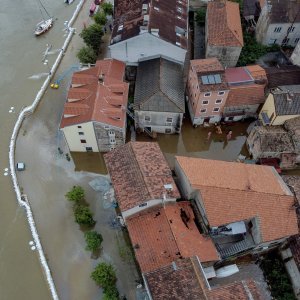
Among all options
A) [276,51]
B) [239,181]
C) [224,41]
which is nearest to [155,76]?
[224,41]

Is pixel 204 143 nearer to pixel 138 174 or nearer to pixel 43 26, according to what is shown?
pixel 138 174

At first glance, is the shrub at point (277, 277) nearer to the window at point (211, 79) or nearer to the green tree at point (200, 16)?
the window at point (211, 79)

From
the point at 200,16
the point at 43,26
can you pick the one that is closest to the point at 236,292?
the point at 200,16

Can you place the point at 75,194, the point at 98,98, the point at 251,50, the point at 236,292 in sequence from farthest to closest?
the point at 251,50
the point at 98,98
the point at 75,194
the point at 236,292

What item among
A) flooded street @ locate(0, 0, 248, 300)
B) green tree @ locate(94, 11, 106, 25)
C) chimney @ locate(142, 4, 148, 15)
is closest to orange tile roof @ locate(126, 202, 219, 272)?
flooded street @ locate(0, 0, 248, 300)

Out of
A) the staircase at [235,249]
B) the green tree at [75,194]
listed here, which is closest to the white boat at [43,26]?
the green tree at [75,194]
